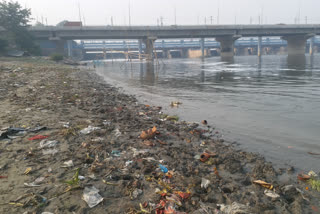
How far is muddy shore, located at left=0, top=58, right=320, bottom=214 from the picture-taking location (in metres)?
3.04

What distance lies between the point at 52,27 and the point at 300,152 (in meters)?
70.6

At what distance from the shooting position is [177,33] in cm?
7369

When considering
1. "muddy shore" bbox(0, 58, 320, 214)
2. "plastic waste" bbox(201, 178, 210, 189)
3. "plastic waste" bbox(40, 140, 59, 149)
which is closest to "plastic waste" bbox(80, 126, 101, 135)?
"muddy shore" bbox(0, 58, 320, 214)

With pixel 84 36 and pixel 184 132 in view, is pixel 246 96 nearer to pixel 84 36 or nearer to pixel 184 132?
pixel 184 132

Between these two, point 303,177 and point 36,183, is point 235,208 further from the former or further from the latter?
point 36,183

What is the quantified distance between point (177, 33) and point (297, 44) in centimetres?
4831

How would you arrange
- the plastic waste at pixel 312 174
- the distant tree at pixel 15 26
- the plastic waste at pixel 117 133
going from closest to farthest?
the plastic waste at pixel 312 174, the plastic waste at pixel 117 133, the distant tree at pixel 15 26

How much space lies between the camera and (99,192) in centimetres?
321

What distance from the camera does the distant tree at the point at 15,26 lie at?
5122 cm

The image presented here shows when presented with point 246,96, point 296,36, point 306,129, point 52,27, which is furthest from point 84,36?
point 296,36

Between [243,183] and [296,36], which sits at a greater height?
[296,36]

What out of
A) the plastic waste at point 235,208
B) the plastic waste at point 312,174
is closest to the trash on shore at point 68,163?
the plastic waste at point 235,208

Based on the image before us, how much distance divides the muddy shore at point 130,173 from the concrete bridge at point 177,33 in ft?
170

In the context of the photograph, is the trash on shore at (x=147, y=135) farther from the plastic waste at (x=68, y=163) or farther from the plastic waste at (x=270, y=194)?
the plastic waste at (x=270, y=194)
